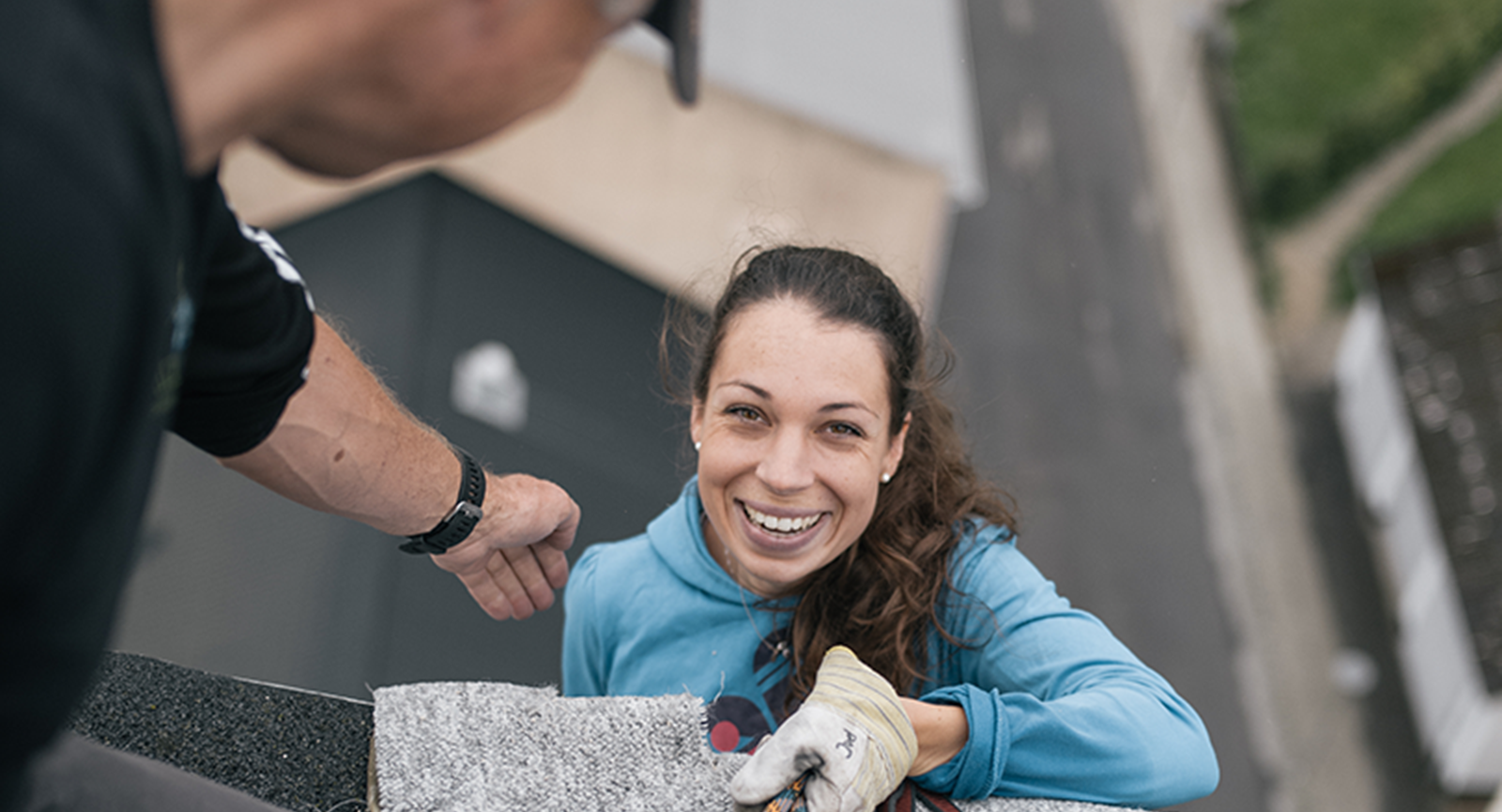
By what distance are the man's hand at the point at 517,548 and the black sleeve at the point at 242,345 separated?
0.58m

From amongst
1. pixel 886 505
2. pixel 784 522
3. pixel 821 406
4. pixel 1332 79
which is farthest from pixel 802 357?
pixel 1332 79

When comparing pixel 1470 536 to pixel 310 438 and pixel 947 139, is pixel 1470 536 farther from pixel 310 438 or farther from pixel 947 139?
pixel 310 438

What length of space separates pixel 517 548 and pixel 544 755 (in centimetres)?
Answer: 54

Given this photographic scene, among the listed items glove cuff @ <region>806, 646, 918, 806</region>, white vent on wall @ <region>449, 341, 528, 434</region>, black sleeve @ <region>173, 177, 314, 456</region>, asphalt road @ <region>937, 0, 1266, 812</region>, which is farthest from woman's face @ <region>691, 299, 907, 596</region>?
asphalt road @ <region>937, 0, 1266, 812</region>

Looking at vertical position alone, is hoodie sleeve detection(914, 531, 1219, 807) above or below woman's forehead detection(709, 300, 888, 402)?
below

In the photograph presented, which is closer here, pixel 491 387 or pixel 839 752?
pixel 839 752

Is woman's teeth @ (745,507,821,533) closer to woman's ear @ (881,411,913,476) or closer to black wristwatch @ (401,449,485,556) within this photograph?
woman's ear @ (881,411,913,476)

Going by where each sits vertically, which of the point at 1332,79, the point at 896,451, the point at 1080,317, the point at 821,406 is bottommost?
the point at 1080,317

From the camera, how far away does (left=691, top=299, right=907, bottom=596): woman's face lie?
83.7 inches

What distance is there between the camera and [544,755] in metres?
1.96

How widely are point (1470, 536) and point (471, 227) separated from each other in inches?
344

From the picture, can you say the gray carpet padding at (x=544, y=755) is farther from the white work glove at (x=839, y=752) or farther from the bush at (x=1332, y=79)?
the bush at (x=1332, y=79)

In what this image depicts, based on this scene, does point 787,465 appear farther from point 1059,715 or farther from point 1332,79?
point 1332,79

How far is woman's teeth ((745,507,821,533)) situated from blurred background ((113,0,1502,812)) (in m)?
0.68
